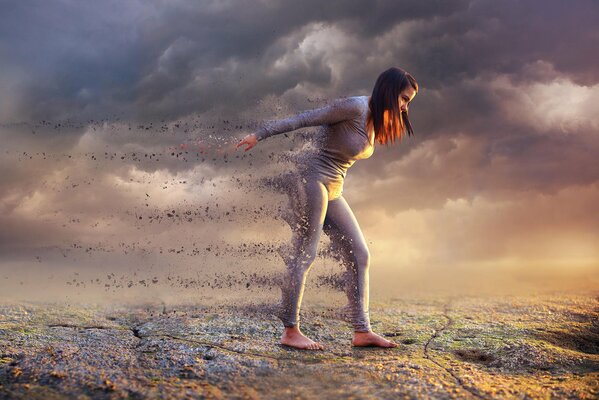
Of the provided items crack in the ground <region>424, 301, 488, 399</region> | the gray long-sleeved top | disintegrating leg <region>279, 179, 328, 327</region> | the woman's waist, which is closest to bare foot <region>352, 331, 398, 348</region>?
crack in the ground <region>424, 301, 488, 399</region>

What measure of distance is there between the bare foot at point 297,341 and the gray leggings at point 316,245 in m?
0.06

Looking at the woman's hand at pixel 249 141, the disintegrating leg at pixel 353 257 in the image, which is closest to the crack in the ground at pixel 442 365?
the disintegrating leg at pixel 353 257

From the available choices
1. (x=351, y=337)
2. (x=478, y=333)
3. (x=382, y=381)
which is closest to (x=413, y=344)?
(x=351, y=337)

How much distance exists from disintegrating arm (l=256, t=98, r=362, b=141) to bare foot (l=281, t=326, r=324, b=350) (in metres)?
1.54

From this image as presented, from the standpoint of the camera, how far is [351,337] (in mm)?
4305

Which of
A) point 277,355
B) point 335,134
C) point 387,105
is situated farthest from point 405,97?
point 277,355

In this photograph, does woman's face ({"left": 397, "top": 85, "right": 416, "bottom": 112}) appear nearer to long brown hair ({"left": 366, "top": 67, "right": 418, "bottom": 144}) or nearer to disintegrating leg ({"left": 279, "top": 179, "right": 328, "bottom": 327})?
long brown hair ({"left": 366, "top": 67, "right": 418, "bottom": 144})

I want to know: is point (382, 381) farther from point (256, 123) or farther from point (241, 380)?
point (256, 123)

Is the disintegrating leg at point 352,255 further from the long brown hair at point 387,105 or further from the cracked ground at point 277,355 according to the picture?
the long brown hair at point 387,105

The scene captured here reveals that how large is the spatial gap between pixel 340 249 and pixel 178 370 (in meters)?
1.67

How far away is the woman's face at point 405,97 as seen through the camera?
3.95 metres

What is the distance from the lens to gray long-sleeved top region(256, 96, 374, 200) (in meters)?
3.84

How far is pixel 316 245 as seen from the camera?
395cm

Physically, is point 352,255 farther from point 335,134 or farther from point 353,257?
point 335,134
